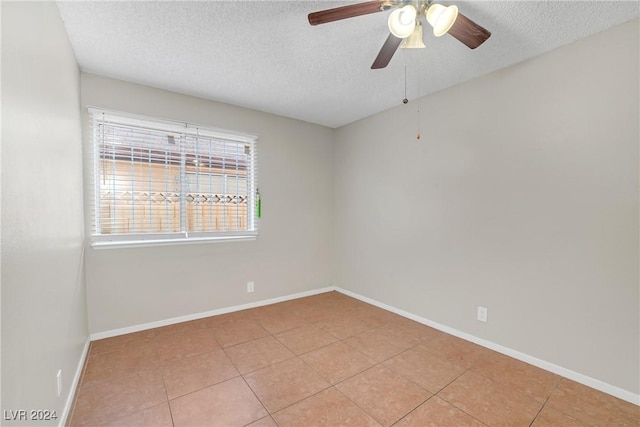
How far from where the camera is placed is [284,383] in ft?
6.51

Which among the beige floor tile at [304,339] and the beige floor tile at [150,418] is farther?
the beige floor tile at [304,339]

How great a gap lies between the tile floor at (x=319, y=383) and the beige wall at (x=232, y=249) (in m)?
0.36

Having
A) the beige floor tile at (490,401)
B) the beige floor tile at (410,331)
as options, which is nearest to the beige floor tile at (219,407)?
the beige floor tile at (490,401)

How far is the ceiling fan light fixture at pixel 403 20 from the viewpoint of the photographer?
144 centimetres

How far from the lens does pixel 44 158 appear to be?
1.38 m

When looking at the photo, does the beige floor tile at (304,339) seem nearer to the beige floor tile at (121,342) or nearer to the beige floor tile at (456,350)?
the beige floor tile at (456,350)

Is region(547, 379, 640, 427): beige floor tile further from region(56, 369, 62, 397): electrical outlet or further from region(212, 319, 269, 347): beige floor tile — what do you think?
region(56, 369, 62, 397): electrical outlet

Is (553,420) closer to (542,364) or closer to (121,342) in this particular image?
(542,364)

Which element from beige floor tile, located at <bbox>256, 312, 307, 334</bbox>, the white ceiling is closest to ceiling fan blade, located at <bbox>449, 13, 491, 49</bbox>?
the white ceiling

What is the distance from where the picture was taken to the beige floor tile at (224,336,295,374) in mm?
2215

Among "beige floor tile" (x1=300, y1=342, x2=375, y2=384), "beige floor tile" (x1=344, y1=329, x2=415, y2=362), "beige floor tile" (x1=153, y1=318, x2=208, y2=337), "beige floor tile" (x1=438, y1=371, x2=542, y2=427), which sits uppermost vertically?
"beige floor tile" (x1=153, y1=318, x2=208, y2=337)

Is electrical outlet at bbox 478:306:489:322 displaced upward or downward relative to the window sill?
downward

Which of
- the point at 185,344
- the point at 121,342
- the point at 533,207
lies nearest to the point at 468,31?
the point at 533,207

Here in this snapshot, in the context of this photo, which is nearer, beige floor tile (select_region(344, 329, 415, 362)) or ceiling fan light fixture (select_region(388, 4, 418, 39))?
ceiling fan light fixture (select_region(388, 4, 418, 39))
